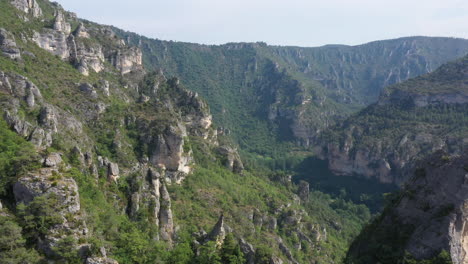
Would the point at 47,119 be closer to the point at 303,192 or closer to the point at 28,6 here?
the point at 28,6

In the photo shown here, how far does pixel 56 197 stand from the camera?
29938 mm

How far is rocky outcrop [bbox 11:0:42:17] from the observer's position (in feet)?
295

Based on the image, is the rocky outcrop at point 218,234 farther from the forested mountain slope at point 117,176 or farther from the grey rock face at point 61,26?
the grey rock face at point 61,26

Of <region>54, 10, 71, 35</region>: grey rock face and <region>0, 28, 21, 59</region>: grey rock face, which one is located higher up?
<region>54, 10, 71, 35</region>: grey rock face

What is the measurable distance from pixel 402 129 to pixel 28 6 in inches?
5288

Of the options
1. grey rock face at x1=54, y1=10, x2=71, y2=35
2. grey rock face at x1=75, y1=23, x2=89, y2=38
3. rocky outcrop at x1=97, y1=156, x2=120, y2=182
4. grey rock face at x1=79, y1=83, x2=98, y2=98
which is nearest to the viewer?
rocky outcrop at x1=97, y1=156, x2=120, y2=182

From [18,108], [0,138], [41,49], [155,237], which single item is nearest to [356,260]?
[155,237]

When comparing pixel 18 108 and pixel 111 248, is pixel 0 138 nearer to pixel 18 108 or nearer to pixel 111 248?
pixel 18 108

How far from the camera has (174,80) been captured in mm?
118000

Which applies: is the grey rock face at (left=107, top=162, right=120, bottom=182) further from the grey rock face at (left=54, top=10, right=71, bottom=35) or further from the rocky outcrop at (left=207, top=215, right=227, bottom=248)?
the grey rock face at (left=54, top=10, right=71, bottom=35)

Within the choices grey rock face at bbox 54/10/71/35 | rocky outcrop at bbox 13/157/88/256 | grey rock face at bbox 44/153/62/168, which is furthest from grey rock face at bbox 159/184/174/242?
grey rock face at bbox 54/10/71/35

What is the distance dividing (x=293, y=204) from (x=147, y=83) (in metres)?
57.0

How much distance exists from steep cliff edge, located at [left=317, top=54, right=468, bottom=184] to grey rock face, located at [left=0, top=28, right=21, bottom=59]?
12051 centimetres

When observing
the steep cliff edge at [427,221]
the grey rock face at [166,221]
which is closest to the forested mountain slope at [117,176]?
the grey rock face at [166,221]
